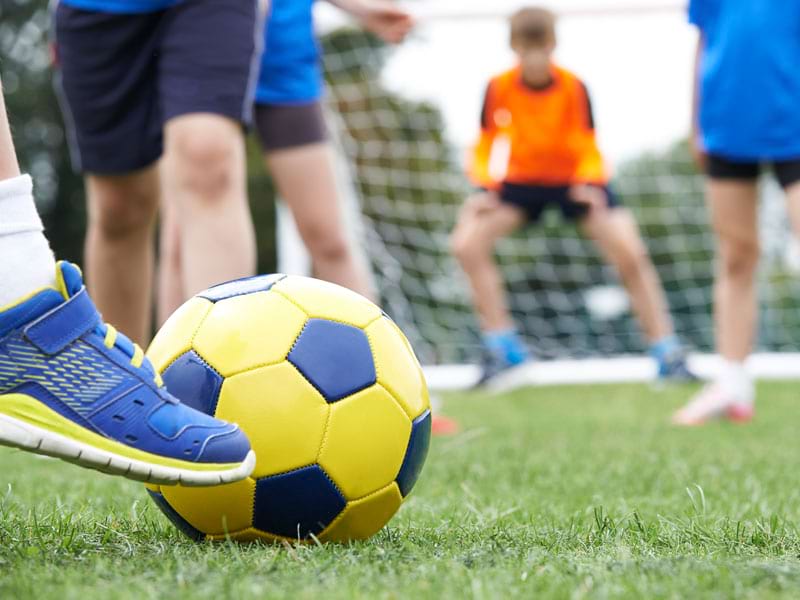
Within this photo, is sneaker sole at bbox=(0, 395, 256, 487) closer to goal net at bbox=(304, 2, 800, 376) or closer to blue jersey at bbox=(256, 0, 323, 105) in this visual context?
blue jersey at bbox=(256, 0, 323, 105)

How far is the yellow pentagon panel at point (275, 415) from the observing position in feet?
5.02

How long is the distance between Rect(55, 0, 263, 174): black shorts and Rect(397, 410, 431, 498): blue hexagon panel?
3.89 ft

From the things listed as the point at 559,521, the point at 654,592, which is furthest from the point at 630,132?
the point at 654,592

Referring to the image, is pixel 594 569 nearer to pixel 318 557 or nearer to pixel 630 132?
pixel 318 557

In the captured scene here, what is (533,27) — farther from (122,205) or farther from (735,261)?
(122,205)

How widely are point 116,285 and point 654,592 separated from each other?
2438mm

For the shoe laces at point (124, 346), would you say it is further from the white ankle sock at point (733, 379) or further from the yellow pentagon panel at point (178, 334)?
the white ankle sock at point (733, 379)

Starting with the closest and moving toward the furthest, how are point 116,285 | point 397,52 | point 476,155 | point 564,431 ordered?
point 116,285, point 564,431, point 476,155, point 397,52

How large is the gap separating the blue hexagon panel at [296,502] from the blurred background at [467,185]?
4.85m

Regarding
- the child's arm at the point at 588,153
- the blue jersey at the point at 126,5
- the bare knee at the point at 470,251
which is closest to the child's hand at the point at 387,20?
the blue jersey at the point at 126,5

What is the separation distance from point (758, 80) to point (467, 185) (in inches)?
276

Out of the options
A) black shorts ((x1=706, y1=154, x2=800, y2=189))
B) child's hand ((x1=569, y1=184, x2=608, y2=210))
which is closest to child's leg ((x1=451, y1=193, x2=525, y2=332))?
child's hand ((x1=569, y1=184, x2=608, y2=210))

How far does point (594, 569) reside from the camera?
1306mm

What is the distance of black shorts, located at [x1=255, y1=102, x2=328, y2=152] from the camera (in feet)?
10.8
